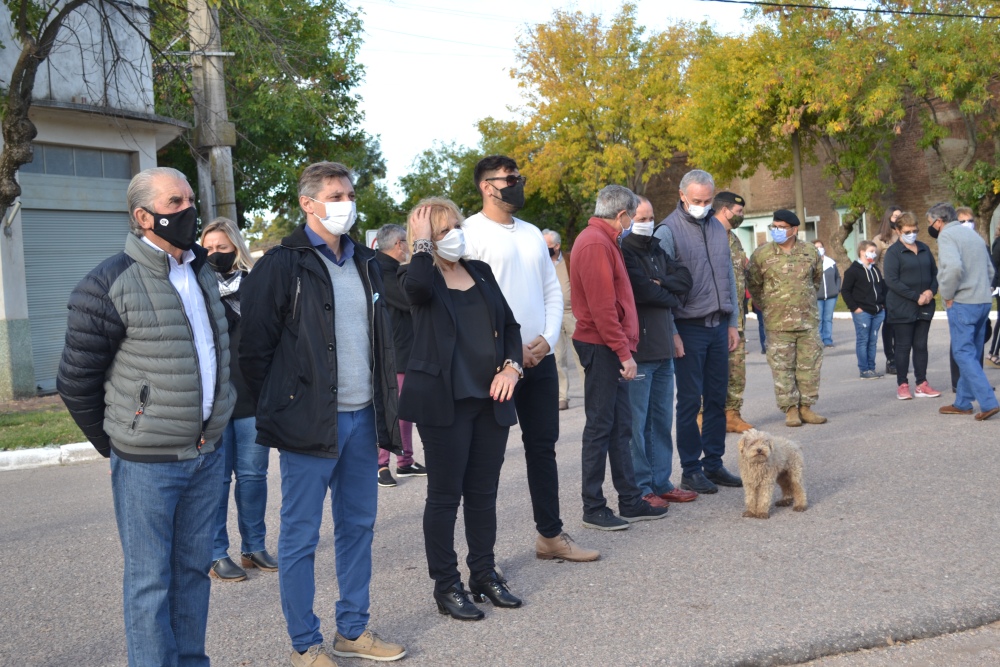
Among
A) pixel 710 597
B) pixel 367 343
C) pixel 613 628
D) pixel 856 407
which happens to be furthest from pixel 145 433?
pixel 856 407

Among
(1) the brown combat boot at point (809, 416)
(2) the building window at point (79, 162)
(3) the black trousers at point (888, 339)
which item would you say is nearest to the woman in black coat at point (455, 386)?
(1) the brown combat boot at point (809, 416)

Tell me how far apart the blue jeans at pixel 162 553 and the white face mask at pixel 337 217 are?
112 centimetres

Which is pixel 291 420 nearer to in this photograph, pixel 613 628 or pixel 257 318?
pixel 257 318

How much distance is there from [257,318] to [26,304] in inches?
502

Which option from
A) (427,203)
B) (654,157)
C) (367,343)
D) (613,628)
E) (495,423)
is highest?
(654,157)

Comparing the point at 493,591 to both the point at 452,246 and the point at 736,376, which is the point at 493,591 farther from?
the point at 736,376

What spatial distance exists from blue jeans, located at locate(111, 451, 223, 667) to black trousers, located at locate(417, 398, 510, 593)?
1.27 m

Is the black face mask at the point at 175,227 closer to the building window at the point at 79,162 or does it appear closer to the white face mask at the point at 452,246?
the white face mask at the point at 452,246

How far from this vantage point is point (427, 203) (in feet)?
16.1

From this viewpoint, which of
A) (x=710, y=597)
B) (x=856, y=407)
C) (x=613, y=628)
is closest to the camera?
(x=613, y=628)

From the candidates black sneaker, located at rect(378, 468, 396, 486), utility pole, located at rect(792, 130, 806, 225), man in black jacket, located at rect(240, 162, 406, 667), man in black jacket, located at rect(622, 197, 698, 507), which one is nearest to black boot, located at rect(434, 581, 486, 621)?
man in black jacket, located at rect(240, 162, 406, 667)

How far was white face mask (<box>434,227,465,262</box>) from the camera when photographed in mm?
4836

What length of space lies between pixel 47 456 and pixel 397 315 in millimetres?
4690

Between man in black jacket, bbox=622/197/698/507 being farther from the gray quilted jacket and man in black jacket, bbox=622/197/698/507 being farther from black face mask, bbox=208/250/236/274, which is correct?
the gray quilted jacket
